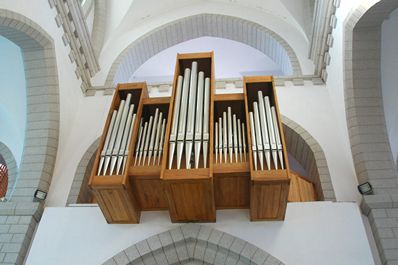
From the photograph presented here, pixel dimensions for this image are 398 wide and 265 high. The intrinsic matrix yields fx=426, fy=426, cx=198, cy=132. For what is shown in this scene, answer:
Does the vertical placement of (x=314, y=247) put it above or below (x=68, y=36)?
below

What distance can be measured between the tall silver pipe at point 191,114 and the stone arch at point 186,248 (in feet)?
3.36

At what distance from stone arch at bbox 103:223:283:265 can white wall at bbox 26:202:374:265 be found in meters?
0.09

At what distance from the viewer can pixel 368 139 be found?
19.1 ft

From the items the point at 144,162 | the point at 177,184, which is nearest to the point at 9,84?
the point at 144,162

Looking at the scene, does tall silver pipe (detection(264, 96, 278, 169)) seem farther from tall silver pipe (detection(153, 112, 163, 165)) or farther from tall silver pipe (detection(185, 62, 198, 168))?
tall silver pipe (detection(153, 112, 163, 165))

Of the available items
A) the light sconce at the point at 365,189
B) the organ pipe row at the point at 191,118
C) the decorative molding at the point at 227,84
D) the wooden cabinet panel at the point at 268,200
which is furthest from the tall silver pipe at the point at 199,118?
the light sconce at the point at 365,189

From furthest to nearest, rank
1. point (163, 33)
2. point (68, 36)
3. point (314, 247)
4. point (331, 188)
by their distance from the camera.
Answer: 1. point (163, 33)
2. point (68, 36)
3. point (331, 188)
4. point (314, 247)

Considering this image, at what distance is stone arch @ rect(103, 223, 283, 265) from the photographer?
5164 mm

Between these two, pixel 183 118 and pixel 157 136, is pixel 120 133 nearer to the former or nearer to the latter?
pixel 157 136

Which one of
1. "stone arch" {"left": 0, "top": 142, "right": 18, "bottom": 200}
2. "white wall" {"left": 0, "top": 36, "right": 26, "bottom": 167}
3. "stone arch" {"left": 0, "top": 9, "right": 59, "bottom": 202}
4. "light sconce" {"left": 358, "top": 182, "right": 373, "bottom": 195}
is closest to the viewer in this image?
"light sconce" {"left": 358, "top": 182, "right": 373, "bottom": 195}

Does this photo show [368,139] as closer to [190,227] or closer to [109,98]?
[190,227]

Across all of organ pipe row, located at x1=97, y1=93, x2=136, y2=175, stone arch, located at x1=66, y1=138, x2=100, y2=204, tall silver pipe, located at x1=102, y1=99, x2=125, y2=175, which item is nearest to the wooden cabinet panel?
organ pipe row, located at x1=97, y1=93, x2=136, y2=175

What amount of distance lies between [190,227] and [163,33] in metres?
5.34

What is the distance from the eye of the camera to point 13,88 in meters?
7.17
